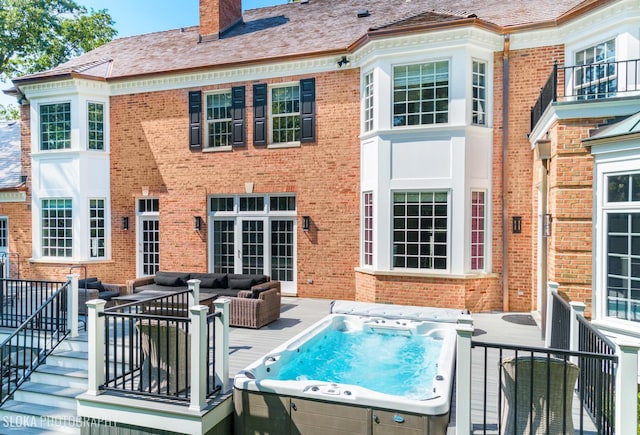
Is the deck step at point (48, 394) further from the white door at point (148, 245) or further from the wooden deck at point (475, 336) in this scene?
the white door at point (148, 245)

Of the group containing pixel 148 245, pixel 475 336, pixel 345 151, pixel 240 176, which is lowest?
pixel 475 336

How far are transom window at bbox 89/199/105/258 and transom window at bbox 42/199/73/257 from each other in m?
0.58

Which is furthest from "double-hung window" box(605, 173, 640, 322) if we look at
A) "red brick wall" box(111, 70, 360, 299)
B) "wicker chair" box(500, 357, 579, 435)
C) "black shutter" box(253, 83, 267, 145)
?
"black shutter" box(253, 83, 267, 145)

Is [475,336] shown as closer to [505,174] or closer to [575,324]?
[575,324]

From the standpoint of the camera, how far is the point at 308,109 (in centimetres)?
1167

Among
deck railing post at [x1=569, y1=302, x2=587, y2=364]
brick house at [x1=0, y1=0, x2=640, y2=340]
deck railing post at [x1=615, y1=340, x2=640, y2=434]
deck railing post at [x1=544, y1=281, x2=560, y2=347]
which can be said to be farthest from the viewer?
brick house at [x1=0, y1=0, x2=640, y2=340]

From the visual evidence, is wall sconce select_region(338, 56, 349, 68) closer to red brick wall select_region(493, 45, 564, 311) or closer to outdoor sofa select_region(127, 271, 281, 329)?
red brick wall select_region(493, 45, 564, 311)

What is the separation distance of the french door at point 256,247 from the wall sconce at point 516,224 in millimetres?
5660

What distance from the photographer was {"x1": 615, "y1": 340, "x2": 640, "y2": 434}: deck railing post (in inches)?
137

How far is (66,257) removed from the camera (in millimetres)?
13273

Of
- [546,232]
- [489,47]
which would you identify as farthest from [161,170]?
[546,232]

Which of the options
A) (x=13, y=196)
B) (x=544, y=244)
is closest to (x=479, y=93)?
(x=544, y=244)

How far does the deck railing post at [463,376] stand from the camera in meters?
3.88

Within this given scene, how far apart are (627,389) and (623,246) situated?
3.41 meters
